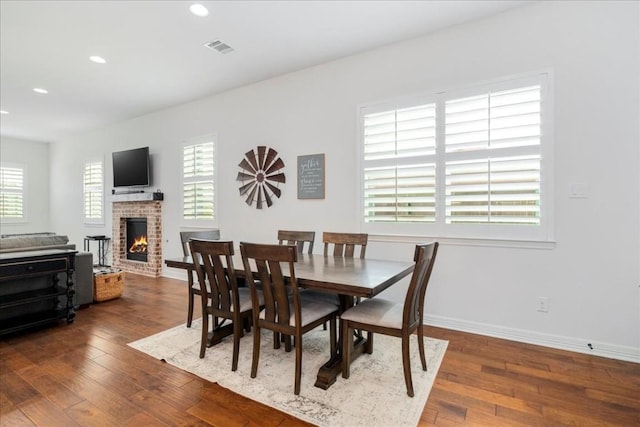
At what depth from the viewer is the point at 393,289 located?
3623 millimetres

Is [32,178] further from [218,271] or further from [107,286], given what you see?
[218,271]

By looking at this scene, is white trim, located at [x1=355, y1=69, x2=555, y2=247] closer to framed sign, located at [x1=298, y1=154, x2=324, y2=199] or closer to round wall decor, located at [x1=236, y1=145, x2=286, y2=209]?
framed sign, located at [x1=298, y1=154, x2=324, y2=199]

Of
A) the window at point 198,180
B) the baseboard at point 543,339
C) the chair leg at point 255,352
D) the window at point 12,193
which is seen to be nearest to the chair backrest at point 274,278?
the chair leg at point 255,352

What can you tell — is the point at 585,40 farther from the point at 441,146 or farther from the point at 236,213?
the point at 236,213

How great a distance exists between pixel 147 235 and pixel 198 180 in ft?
5.54

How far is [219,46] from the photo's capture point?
3574mm

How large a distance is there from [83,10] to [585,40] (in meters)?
4.35

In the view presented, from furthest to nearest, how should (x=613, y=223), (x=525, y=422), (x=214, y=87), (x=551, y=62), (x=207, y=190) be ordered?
(x=207, y=190)
(x=214, y=87)
(x=551, y=62)
(x=613, y=223)
(x=525, y=422)

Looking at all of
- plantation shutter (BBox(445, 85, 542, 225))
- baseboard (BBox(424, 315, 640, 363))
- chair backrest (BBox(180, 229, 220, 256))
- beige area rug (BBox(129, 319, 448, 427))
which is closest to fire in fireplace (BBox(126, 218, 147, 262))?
chair backrest (BBox(180, 229, 220, 256))

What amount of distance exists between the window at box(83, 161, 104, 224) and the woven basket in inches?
126

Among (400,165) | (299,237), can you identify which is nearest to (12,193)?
(299,237)

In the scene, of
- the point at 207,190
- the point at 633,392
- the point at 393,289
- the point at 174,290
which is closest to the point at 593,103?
the point at 633,392

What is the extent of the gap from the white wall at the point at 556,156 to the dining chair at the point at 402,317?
3.86 feet

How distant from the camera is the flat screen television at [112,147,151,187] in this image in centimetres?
587
